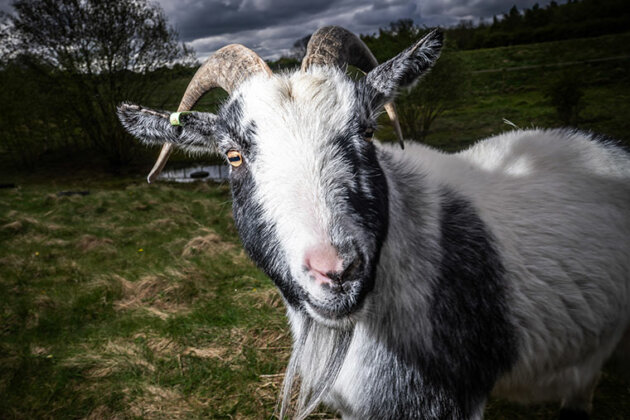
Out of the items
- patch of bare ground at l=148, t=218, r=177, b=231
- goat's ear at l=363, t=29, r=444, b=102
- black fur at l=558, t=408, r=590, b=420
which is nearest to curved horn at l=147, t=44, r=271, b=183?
goat's ear at l=363, t=29, r=444, b=102

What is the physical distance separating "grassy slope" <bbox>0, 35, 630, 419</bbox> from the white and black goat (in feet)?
4.29

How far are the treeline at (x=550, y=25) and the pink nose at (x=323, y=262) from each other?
2122 cm

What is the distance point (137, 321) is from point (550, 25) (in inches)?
1821

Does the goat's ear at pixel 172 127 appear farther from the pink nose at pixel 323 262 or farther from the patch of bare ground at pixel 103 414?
the patch of bare ground at pixel 103 414

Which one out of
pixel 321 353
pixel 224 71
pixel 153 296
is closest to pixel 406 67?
pixel 224 71

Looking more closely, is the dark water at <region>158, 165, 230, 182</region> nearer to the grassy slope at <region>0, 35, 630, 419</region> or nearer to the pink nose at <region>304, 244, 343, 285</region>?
the grassy slope at <region>0, 35, 630, 419</region>

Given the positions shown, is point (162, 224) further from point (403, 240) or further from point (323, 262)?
point (323, 262)

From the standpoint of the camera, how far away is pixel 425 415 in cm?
224

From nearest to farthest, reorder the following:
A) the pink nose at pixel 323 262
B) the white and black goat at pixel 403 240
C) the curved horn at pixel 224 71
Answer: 1. the pink nose at pixel 323 262
2. the white and black goat at pixel 403 240
3. the curved horn at pixel 224 71

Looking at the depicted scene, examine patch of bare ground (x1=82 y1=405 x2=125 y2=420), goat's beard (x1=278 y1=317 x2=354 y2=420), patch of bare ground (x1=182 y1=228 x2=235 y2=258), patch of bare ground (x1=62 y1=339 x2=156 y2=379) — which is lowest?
patch of bare ground (x1=82 y1=405 x2=125 y2=420)

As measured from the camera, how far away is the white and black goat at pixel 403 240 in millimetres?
1782

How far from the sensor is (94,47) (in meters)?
19.2

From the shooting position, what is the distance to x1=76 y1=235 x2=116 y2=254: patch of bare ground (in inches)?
295

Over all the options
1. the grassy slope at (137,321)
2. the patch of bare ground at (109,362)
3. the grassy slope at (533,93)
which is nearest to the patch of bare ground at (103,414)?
the grassy slope at (137,321)
